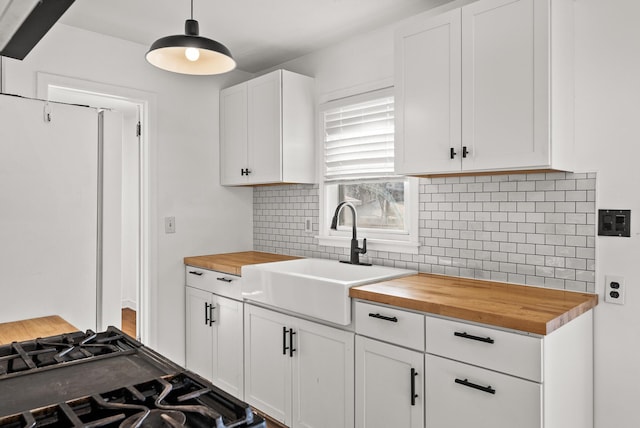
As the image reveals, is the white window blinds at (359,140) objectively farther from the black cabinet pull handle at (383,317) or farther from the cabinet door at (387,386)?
the cabinet door at (387,386)

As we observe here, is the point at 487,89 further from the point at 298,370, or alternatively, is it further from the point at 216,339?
the point at 216,339

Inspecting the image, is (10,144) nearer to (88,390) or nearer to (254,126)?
(88,390)

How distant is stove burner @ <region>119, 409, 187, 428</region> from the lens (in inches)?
32.1

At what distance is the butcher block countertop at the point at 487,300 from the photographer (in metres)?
1.69

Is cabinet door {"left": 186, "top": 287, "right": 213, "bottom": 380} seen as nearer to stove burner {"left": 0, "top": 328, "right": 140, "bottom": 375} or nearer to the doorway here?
the doorway

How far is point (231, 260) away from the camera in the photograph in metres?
3.38

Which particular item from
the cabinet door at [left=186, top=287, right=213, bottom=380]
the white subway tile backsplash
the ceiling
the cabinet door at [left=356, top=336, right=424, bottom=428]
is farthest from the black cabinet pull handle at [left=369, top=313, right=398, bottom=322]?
the ceiling

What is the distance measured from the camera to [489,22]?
212 centimetres

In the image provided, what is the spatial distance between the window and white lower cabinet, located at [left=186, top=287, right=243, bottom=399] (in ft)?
2.86

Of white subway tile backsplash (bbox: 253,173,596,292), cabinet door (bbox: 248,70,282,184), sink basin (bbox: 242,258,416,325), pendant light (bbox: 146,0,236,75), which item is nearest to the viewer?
pendant light (bbox: 146,0,236,75)

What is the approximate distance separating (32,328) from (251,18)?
2.15m

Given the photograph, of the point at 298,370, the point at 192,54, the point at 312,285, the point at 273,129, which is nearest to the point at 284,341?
the point at 298,370

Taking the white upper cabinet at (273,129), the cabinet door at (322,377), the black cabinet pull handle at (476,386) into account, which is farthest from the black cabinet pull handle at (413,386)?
the white upper cabinet at (273,129)

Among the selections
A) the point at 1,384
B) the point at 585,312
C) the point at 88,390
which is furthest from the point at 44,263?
the point at 585,312
